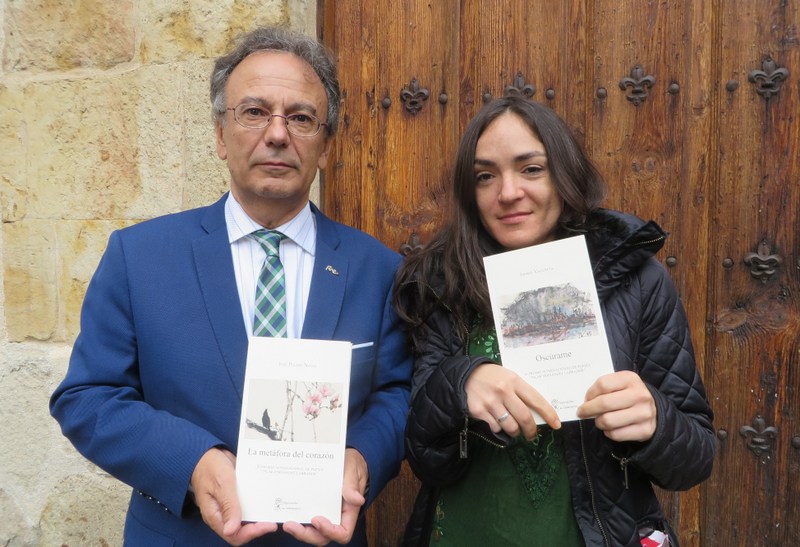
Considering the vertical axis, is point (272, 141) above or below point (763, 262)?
above

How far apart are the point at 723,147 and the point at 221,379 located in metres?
1.35

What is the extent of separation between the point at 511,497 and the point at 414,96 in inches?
44.3

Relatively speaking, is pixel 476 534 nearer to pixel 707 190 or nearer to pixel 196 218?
pixel 196 218

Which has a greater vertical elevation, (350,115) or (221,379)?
(350,115)

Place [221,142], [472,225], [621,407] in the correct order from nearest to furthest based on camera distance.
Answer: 1. [621,407]
2. [472,225]
3. [221,142]

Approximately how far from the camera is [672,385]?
48.3 inches

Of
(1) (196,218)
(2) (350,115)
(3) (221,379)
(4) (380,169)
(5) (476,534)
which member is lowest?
(5) (476,534)

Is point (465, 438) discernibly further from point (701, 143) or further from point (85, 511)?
point (85, 511)

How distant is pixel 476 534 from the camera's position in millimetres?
1301

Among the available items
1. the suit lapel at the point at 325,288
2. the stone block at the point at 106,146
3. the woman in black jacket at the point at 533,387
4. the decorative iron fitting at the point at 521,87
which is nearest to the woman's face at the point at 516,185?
the woman in black jacket at the point at 533,387

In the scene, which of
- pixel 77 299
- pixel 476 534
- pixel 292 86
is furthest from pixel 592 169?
pixel 77 299

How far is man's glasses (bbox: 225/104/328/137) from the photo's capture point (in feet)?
4.63

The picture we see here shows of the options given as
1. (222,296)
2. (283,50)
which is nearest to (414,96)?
(283,50)

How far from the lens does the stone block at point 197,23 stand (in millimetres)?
1776
